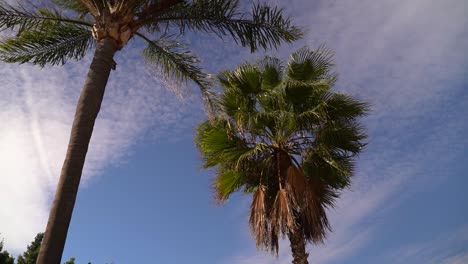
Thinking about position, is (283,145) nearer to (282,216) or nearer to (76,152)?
(282,216)

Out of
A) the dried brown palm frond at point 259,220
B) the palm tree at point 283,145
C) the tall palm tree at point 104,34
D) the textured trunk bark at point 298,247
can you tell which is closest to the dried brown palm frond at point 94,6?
the tall palm tree at point 104,34

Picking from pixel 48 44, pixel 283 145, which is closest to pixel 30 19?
pixel 48 44

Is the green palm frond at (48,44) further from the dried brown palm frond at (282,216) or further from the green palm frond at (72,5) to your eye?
the dried brown palm frond at (282,216)

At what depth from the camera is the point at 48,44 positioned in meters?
8.62

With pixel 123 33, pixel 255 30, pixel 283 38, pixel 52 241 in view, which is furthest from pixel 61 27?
pixel 52 241

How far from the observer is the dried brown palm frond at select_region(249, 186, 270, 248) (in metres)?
9.06

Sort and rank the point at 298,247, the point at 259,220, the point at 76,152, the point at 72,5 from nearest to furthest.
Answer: the point at 76,152
the point at 298,247
the point at 72,5
the point at 259,220

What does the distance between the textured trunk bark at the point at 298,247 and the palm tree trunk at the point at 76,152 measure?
5.09m

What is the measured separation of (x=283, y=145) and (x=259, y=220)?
2.07 m

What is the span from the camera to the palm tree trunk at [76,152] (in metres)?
4.76

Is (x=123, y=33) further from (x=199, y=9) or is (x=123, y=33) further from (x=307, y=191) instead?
(x=307, y=191)

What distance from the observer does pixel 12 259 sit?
2409 centimetres

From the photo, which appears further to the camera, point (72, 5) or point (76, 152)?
point (72, 5)

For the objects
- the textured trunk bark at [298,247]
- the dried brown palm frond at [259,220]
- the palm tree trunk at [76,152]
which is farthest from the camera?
the dried brown palm frond at [259,220]
